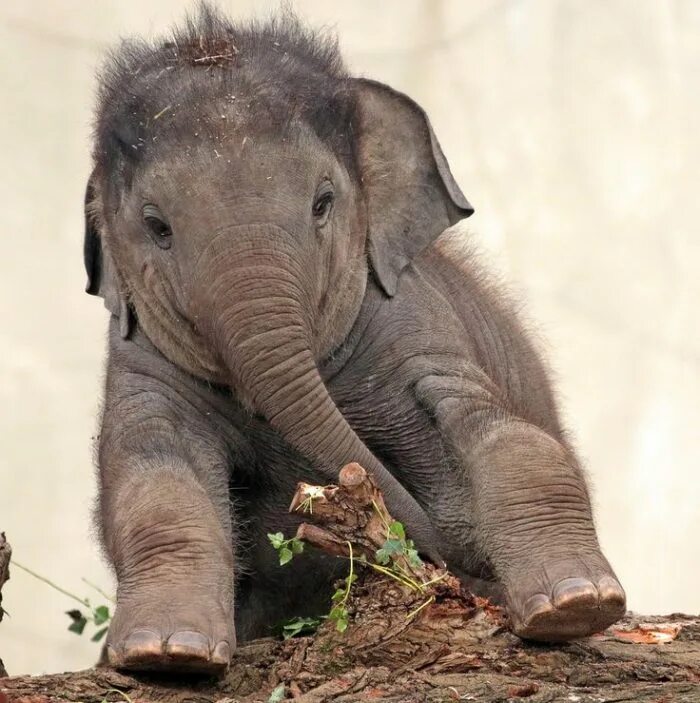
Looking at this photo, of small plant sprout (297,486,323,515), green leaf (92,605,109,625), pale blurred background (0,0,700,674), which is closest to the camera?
small plant sprout (297,486,323,515)

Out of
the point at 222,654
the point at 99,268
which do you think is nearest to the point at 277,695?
the point at 222,654

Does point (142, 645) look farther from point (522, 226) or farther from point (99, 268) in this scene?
point (522, 226)

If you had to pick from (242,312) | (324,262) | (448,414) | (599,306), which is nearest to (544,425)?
(448,414)

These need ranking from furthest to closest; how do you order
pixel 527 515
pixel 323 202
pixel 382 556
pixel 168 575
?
1. pixel 323 202
2. pixel 527 515
3. pixel 168 575
4. pixel 382 556

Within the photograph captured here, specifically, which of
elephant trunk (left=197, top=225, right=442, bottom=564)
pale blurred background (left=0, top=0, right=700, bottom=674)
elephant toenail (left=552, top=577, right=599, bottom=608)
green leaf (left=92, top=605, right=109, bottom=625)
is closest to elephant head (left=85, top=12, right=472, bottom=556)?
elephant trunk (left=197, top=225, right=442, bottom=564)

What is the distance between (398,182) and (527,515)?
115cm

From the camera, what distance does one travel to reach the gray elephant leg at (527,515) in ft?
13.3

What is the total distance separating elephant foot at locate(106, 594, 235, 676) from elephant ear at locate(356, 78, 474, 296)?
4.02ft

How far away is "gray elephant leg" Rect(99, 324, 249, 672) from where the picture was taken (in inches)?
158

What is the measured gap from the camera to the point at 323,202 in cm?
459

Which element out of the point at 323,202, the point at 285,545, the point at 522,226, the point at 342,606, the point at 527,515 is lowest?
the point at 342,606

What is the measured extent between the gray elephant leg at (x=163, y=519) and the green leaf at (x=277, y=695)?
7.3 inches

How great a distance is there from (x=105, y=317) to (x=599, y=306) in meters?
2.36

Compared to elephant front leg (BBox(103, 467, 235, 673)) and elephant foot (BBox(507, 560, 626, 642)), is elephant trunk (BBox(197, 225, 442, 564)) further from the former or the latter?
elephant foot (BBox(507, 560, 626, 642))
